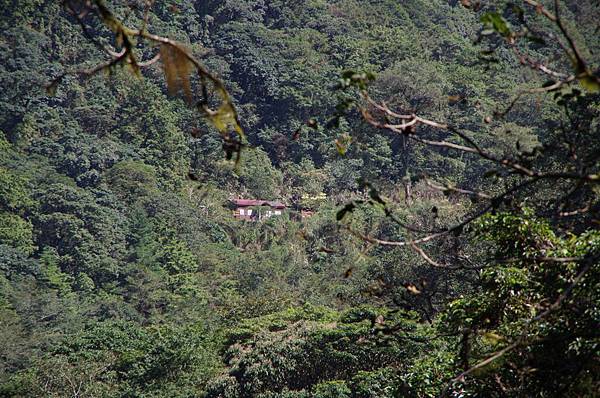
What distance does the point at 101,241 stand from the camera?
2769cm

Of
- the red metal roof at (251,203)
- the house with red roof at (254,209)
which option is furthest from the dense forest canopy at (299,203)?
the red metal roof at (251,203)

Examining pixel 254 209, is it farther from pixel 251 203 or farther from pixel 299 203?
pixel 299 203

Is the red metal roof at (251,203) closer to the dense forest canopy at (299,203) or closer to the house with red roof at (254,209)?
the house with red roof at (254,209)

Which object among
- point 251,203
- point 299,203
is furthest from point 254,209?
point 299,203

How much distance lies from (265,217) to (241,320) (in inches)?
571

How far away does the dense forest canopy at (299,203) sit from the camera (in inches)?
108

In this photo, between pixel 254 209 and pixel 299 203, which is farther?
pixel 299 203

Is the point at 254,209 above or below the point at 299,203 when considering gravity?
above

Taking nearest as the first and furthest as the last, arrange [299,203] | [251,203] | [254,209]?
[254,209] → [251,203] → [299,203]

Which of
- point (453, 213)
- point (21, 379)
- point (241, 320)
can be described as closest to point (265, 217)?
point (453, 213)

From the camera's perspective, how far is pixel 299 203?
3266cm

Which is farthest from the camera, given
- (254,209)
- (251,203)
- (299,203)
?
(299,203)

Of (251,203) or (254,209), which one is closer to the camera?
(254,209)

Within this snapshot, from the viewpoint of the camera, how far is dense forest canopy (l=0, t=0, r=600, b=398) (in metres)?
2.74
